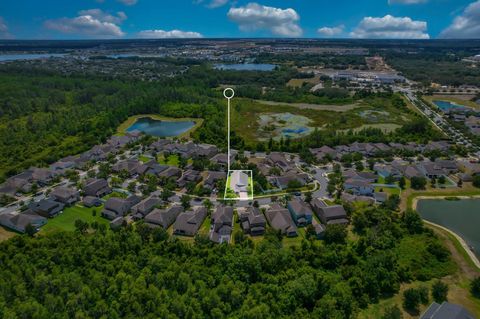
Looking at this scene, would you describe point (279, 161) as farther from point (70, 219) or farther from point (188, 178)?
point (70, 219)

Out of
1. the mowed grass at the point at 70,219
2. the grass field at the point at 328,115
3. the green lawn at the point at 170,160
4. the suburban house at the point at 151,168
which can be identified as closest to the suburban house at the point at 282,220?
the mowed grass at the point at 70,219

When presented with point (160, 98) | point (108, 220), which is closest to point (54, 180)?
point (108, 220)

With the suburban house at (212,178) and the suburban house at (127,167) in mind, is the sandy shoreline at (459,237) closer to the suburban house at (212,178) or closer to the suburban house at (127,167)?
the suburban house at (212,178)

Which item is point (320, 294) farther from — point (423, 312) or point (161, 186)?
point (161, 186)

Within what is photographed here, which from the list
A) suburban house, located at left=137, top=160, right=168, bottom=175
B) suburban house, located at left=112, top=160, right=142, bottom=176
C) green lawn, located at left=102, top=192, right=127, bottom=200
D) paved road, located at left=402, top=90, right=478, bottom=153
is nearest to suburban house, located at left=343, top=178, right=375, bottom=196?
suburban house, located at left=137, top=160, right=168, bottom=175

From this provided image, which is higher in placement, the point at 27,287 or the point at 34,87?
the point at 34,87
